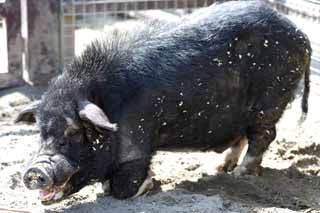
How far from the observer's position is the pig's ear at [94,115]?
442cm

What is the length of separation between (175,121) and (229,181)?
23.9 inches

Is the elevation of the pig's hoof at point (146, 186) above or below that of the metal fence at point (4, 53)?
below

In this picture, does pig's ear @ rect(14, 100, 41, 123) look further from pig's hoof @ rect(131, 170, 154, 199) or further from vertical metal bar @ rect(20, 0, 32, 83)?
vertical metal bar @ rect(20, 0, 32, 83)

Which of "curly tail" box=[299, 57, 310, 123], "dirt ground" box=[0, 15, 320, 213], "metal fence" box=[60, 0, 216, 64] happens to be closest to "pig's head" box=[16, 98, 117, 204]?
"dirt ground" box=[0, 15, 320, 213]

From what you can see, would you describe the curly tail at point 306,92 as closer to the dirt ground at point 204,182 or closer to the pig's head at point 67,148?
the dirt ground at point 204,182

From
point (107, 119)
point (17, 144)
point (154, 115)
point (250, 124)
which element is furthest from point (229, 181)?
point (17, 144)

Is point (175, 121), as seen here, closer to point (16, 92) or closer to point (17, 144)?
point (17, 144)

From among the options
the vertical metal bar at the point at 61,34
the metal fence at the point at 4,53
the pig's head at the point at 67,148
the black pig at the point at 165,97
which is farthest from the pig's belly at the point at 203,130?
the metal fence at the point at 4,53

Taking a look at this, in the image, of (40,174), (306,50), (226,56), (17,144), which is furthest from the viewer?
(17,144)

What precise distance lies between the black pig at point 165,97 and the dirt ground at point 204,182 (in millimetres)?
162

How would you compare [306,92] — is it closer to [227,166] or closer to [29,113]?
[227,166]

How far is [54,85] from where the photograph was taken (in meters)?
4.78

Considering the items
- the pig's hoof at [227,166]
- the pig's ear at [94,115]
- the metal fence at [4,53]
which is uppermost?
the pig's ear at [94,115]

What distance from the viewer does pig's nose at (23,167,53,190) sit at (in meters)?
4.41
